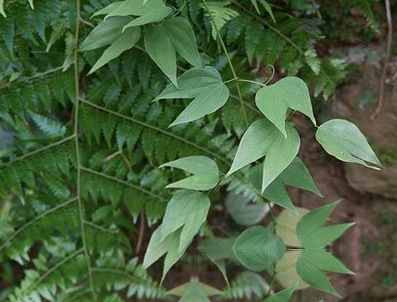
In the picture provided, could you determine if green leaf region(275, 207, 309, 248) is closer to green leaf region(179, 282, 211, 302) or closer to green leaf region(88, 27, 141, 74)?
green leaf region(179, 282, 211, 302)

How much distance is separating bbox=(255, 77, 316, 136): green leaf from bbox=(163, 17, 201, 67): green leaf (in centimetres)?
21

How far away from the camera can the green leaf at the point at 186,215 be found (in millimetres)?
1080

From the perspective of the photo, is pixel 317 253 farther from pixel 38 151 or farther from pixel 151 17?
pixel 38 151

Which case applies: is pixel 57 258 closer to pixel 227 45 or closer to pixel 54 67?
pixel 54 67

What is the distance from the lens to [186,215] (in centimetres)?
110

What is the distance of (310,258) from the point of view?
1255 millimetres

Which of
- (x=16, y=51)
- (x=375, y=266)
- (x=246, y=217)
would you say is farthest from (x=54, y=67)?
(x=375, y=266)

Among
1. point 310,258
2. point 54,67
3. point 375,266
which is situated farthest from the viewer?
point 375,266

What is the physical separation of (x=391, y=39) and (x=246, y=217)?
72 centimetres

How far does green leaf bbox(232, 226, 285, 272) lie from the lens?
129cm

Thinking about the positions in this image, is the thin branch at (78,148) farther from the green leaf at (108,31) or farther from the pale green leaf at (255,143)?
the pale green leaf at (255,143)

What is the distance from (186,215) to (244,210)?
788 millimetres

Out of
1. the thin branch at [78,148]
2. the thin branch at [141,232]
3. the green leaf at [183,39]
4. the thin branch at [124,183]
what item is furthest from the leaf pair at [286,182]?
the thin branch at [141,232]

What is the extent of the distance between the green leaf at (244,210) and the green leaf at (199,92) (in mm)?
781
